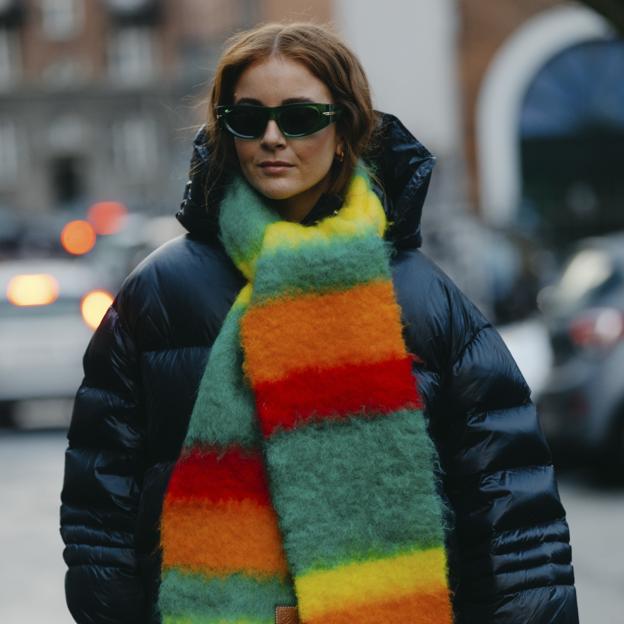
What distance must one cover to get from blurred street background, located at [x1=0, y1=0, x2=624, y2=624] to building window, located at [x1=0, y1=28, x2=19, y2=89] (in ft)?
0.20

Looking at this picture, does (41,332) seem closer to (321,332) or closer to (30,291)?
(30,291)

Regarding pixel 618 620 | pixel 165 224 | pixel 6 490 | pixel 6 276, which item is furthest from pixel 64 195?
pixel 618 620

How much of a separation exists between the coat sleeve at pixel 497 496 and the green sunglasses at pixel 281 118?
1.29 feet

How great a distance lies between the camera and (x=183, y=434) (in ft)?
8.35

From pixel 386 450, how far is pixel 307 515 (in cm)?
18

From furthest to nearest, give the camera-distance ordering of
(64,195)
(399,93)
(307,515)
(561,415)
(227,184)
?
(64,195)
(399,93)
(561,415)
(227,184)
(307,515)

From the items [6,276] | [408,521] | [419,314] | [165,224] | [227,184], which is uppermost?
[227,184]

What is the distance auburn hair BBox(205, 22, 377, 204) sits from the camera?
255 cm

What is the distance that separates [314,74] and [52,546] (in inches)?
232

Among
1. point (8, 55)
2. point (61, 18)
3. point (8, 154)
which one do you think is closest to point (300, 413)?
point (8, 154)

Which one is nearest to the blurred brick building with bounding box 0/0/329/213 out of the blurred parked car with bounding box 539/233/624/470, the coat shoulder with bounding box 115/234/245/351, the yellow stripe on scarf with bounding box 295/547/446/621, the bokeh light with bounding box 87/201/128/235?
the bokeh light with bounding box 87/201/128/235

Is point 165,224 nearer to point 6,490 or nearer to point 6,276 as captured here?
point 6,276

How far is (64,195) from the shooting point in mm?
58625

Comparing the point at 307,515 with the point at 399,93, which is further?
the point at 399,93
